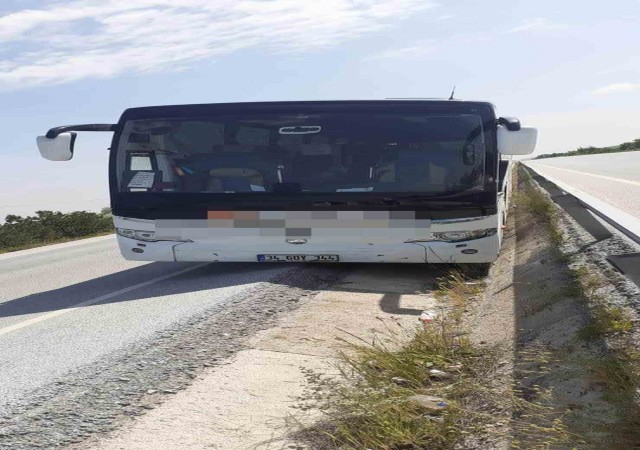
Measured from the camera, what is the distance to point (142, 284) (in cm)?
1041

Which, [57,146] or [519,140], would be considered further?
[57,146]

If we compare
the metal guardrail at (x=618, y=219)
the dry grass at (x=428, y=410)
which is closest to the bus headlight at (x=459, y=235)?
the metal guardrail at (x=618, y=219)

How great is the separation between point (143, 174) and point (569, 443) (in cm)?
712

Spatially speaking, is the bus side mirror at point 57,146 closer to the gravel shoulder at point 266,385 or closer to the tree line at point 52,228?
the gravel shoulder at point 266,385

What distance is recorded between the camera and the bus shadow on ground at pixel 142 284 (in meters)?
9.26

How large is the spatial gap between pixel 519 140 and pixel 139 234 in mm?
4698

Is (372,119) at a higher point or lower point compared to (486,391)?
higher

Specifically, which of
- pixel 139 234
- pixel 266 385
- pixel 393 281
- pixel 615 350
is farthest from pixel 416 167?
pixel 615 350

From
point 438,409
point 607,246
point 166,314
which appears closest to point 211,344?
point 166,314

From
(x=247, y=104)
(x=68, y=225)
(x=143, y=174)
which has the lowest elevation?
(x=68, y=225)

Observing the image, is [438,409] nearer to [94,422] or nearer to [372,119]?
[94,422]

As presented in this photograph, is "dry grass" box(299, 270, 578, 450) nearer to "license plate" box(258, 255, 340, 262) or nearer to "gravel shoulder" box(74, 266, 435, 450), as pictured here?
"gravel shoulder" box(74, 266, 435, 450)

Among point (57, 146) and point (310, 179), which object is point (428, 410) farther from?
point (57, 146)

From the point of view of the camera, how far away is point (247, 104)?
33.2ft
